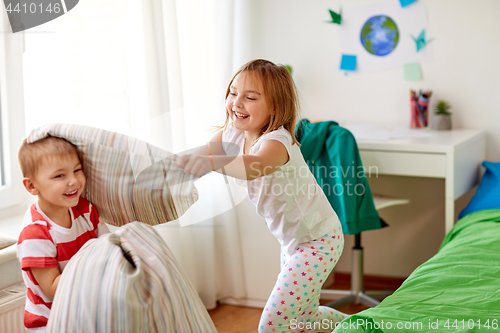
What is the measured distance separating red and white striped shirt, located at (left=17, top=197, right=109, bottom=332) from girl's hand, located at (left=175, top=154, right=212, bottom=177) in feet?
0.90

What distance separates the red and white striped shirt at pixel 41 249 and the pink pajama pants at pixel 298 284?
571 mm

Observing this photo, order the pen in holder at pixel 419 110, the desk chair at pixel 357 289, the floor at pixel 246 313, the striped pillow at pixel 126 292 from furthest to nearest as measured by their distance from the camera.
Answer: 1. the pen in holder at pixel 419 110
2. the desk chair at pixel 357 289
3. the floor at pixel 246 313
4. the striped pillow at pixel 126 292

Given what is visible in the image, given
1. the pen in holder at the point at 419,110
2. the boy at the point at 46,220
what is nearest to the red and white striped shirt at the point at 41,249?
the boy at the point at 46,220

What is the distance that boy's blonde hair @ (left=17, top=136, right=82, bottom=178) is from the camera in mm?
989

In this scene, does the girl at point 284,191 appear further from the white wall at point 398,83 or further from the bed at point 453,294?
the white wall at point 398,83

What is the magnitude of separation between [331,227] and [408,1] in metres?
1.37

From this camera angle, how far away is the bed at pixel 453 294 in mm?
1053

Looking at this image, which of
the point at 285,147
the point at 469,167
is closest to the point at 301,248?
the point at 285,147

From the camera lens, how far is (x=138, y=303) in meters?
0.81

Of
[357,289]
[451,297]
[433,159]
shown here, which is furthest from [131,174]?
[357,289]

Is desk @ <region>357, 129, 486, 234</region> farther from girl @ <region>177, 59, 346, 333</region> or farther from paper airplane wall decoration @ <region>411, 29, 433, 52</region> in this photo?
girl @ <region>177, 59, 346, 333</region>

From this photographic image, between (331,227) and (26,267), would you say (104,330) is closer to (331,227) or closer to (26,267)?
(26,267)

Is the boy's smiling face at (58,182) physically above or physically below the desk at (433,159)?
above

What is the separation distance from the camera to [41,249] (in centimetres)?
99
